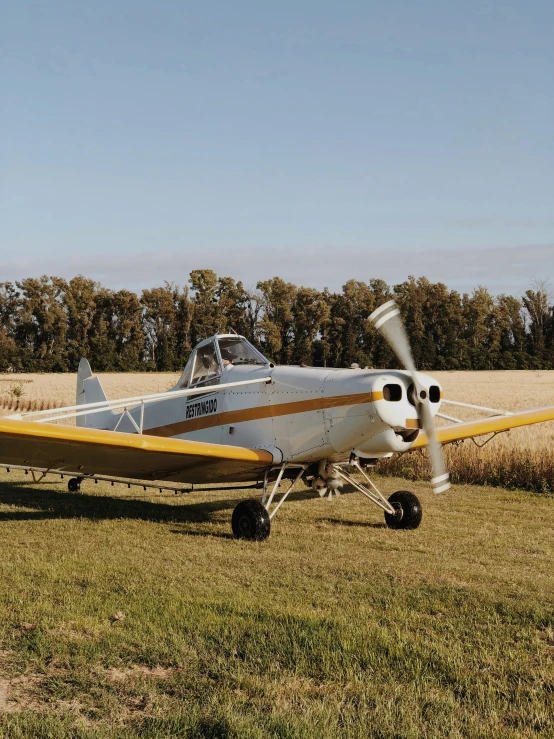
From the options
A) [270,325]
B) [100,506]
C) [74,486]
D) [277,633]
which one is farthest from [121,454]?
[270,325]

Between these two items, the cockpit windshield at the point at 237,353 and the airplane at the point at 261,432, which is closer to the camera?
the airplane at the point at 261,432

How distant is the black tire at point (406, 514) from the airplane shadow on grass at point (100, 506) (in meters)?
2.44

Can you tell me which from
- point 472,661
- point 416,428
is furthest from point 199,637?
point 416,428

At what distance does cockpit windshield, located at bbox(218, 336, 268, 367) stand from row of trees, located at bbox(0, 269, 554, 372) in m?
50.1

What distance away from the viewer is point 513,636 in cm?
449

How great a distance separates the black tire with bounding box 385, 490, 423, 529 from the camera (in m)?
8.77

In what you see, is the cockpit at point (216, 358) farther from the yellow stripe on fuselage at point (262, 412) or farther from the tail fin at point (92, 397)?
the tail fin at point (92, 397)

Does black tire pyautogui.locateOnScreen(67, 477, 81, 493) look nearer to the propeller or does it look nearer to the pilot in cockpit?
the pilot in cockpit

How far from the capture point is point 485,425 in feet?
35.0

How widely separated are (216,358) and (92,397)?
14.0 ft

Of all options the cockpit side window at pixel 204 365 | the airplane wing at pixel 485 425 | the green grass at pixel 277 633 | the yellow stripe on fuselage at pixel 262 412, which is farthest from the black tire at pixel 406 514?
the cockpit side window at pixel 204 365

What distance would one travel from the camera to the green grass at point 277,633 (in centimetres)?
330

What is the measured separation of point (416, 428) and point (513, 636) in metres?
3.46

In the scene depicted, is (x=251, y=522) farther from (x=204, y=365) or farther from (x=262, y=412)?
(x=204, y=365)
